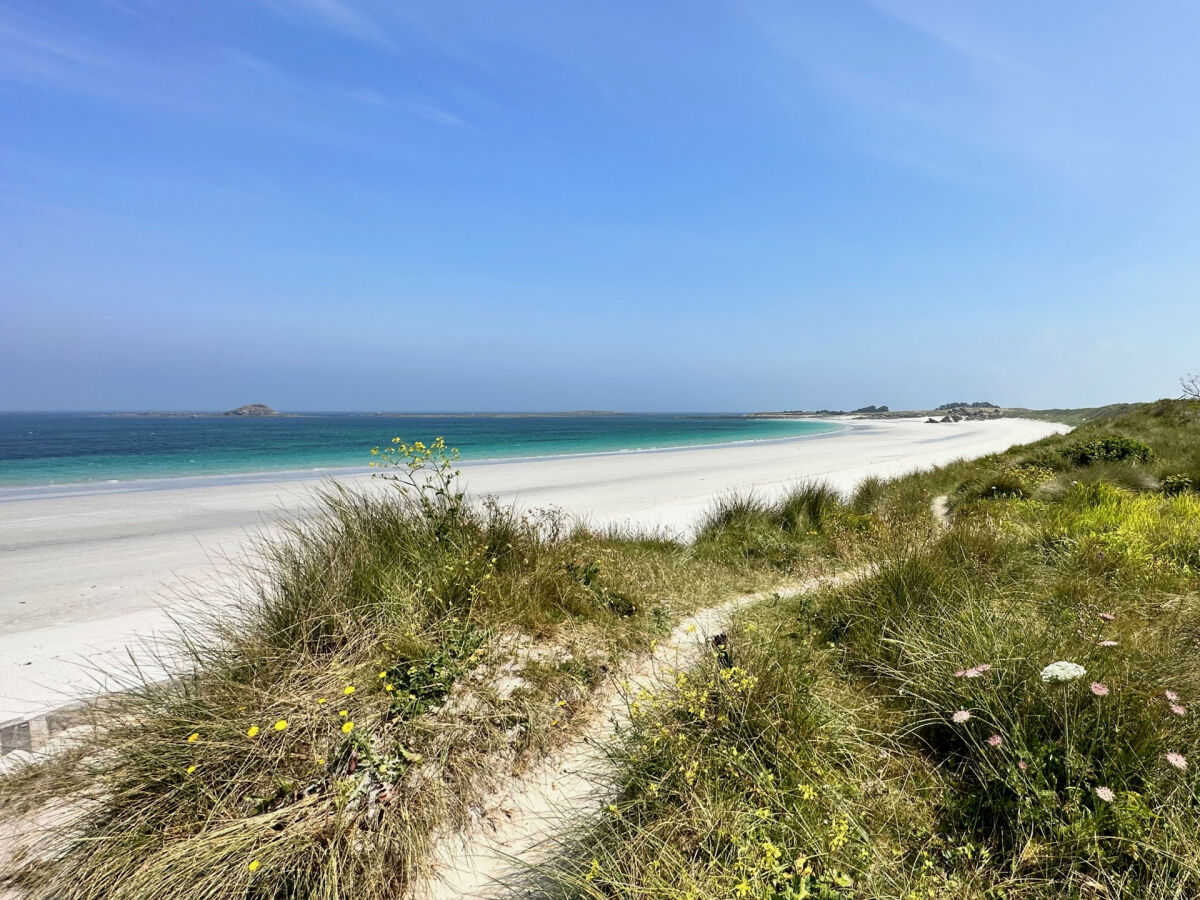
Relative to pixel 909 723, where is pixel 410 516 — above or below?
above

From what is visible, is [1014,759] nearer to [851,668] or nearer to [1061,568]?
[851,668]

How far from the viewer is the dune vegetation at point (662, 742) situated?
7.55ft

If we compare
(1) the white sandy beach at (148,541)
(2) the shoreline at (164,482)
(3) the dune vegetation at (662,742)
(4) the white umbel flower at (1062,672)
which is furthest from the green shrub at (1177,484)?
(2) the shoreline at (164,482)

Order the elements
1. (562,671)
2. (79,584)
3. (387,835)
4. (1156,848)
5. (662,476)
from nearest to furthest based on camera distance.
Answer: (1156,848) < (387,835) < (562,671) < (79,584) < (662,476)

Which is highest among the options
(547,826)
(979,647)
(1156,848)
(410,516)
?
(410,516)

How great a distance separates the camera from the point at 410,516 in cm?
529

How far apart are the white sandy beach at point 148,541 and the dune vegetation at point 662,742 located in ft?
4.30

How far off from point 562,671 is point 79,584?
7567mm

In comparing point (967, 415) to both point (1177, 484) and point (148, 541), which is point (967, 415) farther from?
point (148, 541)

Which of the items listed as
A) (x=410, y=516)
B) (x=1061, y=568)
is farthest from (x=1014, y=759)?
(x=410, y=516)

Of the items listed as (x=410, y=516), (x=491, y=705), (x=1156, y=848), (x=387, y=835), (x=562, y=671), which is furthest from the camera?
(x=410, y=516)

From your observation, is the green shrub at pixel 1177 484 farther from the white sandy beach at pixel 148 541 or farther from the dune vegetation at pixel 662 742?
the dune vegetation at pixel 662 742

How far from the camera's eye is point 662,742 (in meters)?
2.91

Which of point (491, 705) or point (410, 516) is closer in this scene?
point (491, 705)
